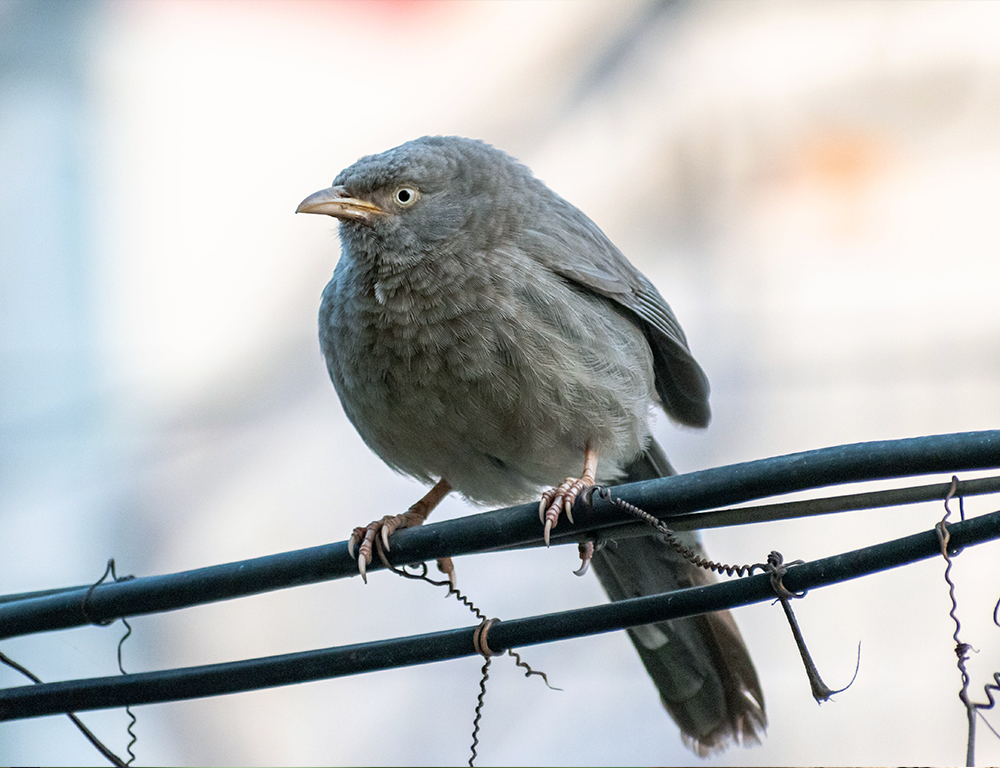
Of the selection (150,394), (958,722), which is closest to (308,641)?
(150,394)

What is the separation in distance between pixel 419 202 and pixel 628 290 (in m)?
0.85

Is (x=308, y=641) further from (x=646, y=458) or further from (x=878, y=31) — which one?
(x=878, y=31)

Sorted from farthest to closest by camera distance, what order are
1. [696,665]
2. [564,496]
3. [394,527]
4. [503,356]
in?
[696,665] → [394,527] → [503,356] → [564,496]

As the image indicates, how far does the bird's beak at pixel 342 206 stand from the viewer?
12.4ft

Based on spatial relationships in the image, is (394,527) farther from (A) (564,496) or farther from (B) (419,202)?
(B) (419,202)

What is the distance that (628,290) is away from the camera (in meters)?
3.96

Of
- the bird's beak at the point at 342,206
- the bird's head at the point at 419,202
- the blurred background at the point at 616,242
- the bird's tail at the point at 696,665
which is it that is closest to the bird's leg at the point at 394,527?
the bird's tail at the point at 696,665

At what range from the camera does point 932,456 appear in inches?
77.0

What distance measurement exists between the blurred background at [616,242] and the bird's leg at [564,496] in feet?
14.0

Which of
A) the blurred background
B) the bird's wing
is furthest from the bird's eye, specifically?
the blurred background


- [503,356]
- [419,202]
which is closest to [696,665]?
[503,356]

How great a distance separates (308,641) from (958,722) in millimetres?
4777

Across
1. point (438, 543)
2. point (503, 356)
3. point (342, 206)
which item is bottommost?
point (438, 543)

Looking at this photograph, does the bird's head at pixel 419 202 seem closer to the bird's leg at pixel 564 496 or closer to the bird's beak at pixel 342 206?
the bird's beak at pixel 342 206
